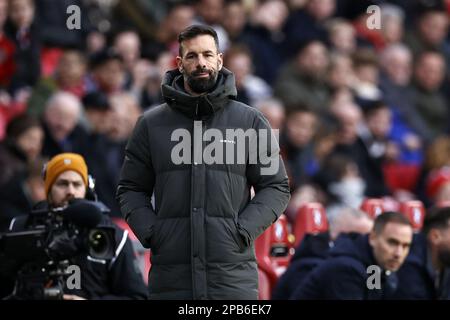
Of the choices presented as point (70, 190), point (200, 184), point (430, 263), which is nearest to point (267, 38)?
point (430, 263)

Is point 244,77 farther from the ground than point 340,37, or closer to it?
closer to it

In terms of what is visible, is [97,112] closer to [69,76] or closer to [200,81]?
[69,76]

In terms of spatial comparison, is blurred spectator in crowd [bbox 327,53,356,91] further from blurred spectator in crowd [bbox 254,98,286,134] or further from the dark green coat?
the dark green coat

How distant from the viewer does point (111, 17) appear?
15.5m

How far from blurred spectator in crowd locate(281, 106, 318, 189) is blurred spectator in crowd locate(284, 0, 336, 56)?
1.69 meters

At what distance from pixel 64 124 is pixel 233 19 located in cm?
357

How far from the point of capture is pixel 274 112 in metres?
14.6

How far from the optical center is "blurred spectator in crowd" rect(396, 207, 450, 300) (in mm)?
10266

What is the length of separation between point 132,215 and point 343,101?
8.84 m

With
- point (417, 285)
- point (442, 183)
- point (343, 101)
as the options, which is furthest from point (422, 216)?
point (343, 101)

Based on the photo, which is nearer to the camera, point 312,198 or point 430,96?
point 312,198

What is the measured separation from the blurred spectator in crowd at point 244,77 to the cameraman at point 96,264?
19.8ft

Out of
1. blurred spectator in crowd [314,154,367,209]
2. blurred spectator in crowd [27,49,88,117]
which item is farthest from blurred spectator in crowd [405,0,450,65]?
blurred spectator in crowd [27,49,88,117]
